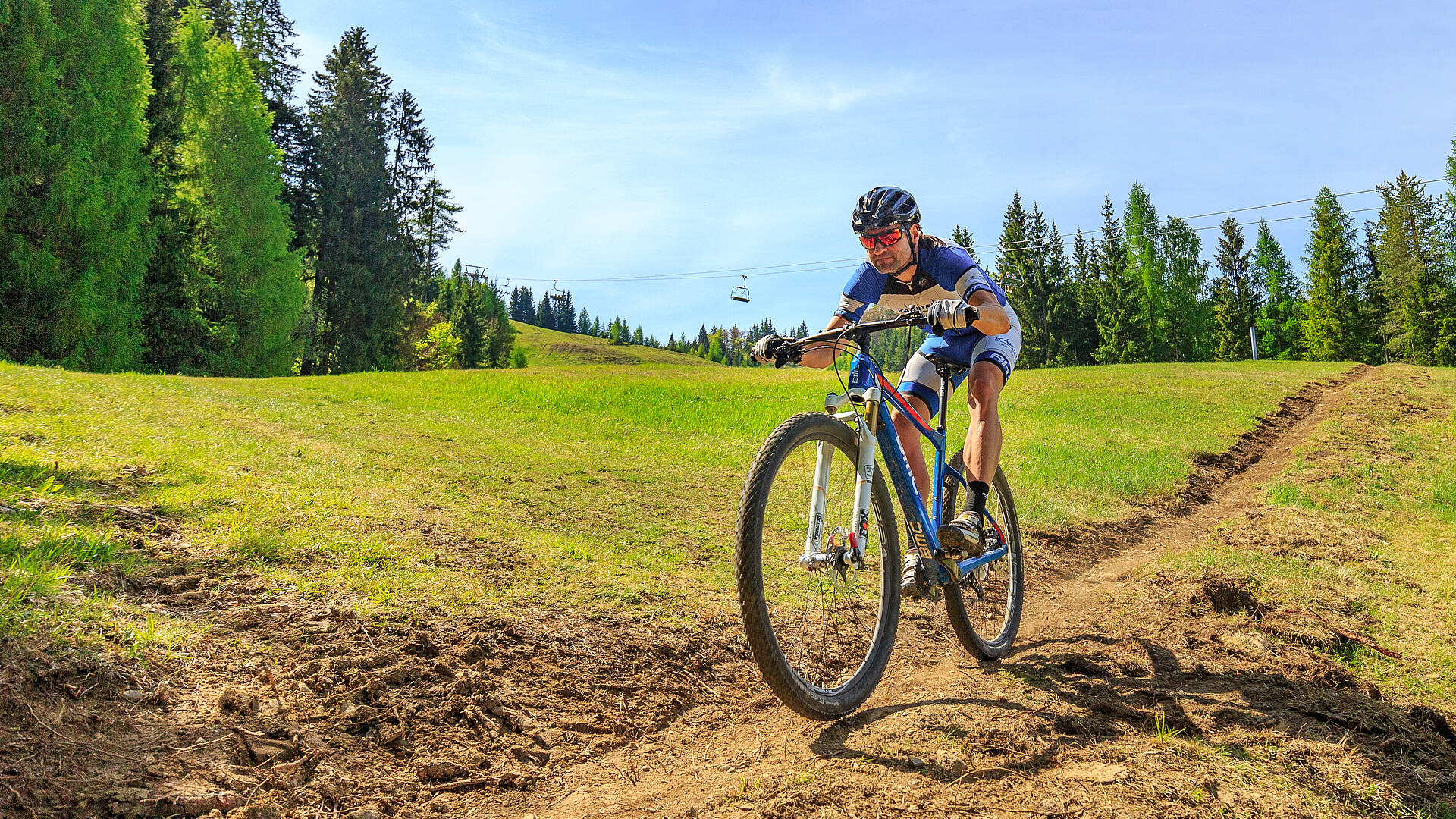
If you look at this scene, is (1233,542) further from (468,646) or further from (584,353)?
(584,353)

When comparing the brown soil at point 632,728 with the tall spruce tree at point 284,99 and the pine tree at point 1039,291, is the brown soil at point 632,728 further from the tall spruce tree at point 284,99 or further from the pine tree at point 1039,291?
the pine tree at point 1039,291

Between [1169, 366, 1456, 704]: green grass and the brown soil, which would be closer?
the brown soil

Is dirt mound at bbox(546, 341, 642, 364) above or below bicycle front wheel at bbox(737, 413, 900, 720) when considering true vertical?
above

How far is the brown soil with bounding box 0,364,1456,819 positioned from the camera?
97.3 inches

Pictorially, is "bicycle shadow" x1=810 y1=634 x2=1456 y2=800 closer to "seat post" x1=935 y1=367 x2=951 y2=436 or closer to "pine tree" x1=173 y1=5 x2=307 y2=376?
"seat post" x1=935 y1=367 x2=951 y2=436

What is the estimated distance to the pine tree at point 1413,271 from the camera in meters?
52.1

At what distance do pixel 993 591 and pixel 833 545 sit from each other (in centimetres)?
256

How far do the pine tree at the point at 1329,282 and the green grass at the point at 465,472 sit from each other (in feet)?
168

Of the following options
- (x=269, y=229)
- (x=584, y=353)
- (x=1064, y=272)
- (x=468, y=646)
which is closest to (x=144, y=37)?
(x=269, y=229)

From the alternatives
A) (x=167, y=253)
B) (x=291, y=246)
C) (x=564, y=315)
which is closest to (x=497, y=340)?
(x=291, y=246)

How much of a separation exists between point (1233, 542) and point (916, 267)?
18.9ft

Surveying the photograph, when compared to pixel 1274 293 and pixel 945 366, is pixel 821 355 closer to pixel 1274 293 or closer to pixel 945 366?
pixel 945 366

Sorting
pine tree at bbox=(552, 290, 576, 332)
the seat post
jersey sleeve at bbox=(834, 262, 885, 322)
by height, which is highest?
pine tree at bbox=(552, 290, 576, 332)

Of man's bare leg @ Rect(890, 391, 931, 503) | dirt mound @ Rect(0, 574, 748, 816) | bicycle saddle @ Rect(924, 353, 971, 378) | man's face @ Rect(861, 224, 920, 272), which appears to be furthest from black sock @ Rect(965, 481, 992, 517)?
dirt mound @ Rect(0, 574, 748, 816)
